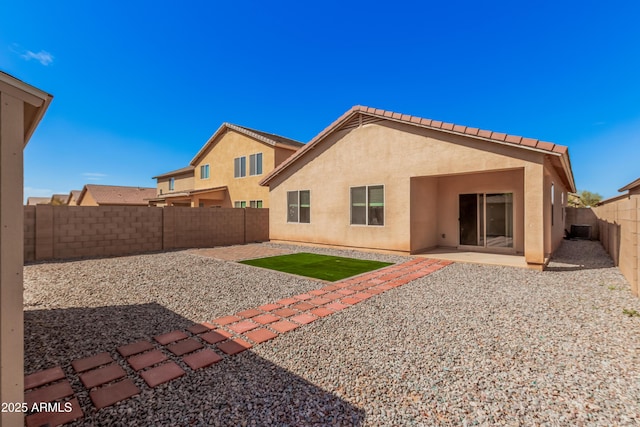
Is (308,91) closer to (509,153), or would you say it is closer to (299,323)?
(509,153)

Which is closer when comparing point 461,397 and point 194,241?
point 461,397

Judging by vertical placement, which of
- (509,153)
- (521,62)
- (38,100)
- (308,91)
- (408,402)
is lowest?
(408,402)

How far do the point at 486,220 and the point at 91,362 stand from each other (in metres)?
13.0

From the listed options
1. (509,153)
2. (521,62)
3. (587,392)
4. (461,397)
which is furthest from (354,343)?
(521,62)

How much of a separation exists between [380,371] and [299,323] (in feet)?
5.66

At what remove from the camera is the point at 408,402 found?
8.57 ft

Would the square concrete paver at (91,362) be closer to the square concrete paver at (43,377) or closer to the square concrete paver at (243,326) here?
the square concrete paver at (43,377)

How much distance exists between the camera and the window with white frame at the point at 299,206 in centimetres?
1470

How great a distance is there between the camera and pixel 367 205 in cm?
1233

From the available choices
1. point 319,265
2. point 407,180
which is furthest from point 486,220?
point 319,265

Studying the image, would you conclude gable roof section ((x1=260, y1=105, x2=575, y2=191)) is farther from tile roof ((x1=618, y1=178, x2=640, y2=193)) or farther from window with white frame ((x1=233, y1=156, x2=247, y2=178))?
tile roof ((x1=618, y1=178, x2=640, y2=193))

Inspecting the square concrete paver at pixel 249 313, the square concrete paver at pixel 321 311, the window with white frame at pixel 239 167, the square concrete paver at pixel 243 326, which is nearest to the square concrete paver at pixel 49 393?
the square concrete paver at pixel 243 326

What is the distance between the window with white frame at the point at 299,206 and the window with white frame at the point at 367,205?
2.90 metres

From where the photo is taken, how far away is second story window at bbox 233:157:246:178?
22.5 meters
